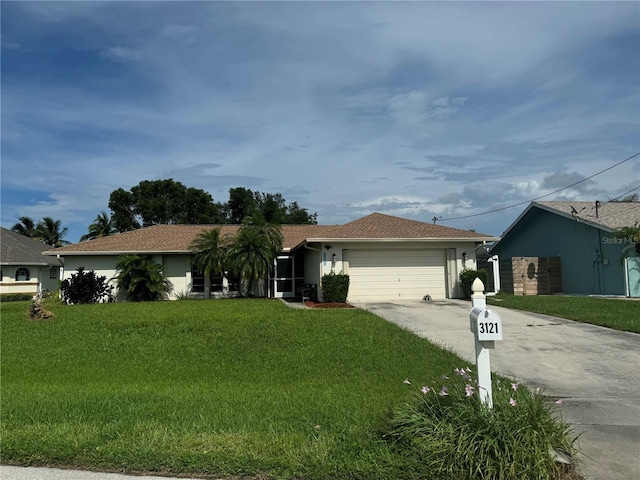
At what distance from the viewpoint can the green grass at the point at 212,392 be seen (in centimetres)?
423

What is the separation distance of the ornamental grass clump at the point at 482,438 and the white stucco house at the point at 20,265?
31484 mm

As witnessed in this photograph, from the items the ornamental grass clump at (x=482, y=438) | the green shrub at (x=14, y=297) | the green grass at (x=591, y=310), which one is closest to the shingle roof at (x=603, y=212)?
the green grass at (x=591, y=310)

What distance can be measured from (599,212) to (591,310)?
34.9 ft

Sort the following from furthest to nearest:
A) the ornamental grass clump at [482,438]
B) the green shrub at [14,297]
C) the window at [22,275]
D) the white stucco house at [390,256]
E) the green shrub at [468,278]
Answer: the window at [22,275] → the green shrub at [14,297] → the white stucco house at [390,256] → the green shrub at [468,278] → the ornamental grass clump at [482,438]

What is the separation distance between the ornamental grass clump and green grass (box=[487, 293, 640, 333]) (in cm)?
843

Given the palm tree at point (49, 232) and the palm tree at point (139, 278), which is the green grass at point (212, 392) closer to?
the palm tree at point (139, 278)

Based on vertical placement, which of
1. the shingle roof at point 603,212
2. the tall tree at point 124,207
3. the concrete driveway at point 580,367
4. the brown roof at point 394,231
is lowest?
the concrete driveway at point 580,367

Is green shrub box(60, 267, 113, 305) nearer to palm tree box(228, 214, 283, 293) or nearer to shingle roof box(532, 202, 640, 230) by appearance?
palm tree box(228, 214, 283, 293)

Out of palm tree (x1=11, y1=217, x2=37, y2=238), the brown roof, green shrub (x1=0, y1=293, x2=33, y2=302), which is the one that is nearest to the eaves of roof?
the brown roof

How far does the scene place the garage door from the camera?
62.7 feet

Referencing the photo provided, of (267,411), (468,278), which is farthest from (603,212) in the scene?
(267,411)

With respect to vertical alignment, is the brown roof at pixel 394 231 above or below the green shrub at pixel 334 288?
above

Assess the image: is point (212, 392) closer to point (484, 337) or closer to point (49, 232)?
point (484, 337)

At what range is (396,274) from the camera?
63.6 feet
